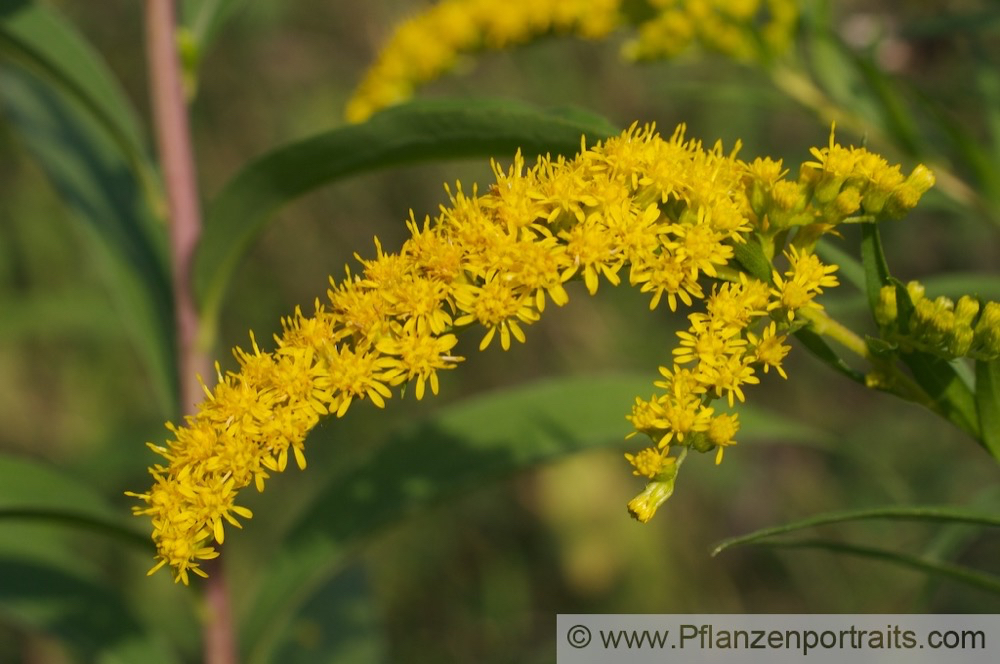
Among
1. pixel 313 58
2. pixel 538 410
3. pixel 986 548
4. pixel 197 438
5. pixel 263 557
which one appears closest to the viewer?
pixel 197 438

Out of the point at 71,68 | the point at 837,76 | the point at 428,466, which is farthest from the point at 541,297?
the point at 837,76

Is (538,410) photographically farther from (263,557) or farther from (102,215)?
(263,557)

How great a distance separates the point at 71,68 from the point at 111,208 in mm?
341

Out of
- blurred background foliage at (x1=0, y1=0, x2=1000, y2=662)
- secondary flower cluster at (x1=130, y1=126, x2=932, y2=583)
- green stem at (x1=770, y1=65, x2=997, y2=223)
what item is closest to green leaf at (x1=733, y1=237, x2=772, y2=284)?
secondary flower cluster at (x1=130, y1=126, x2=932, y2=583)

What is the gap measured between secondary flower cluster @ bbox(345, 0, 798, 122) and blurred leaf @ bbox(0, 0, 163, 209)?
18.7 inches

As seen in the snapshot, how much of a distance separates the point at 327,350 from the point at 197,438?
184 mm

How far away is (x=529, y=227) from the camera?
1.32 m

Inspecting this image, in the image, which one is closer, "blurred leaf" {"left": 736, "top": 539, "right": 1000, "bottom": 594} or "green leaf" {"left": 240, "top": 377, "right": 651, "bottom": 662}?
"blurred leaf" {"left": 736, "top": 539, "right": 1000, "bottom": 594}

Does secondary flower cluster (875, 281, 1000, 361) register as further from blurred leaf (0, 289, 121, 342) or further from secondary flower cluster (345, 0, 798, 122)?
blurred leaf (0, 289, 121, 342)

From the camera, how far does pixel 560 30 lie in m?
2.27

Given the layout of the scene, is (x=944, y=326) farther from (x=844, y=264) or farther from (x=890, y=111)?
(x=890, y=111)

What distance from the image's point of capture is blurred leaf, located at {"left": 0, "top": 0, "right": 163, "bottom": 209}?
177cm

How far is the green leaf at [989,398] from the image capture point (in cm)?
123

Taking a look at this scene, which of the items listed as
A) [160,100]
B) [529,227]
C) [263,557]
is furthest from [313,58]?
[529,227]
